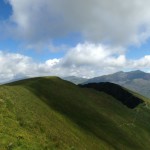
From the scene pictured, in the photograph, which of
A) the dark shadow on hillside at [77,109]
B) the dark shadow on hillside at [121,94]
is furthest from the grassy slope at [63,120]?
the dark shadow on hillside at [121,94]

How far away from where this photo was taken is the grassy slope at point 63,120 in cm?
4703

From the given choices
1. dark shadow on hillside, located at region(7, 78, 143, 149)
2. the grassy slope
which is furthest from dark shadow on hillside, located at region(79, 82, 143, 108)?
dark shadow on hillside, located at region(7, 78, 143, 149)

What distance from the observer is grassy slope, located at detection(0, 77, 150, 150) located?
4703cm

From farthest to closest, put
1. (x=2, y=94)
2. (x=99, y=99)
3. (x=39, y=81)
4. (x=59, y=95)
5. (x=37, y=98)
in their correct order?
(x=99, y=99), (x=39, y=81), (x=59, y=95), (x=37, y=98), (x=2, y=94)

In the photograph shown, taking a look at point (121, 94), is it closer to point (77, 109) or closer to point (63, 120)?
point (77, 109)

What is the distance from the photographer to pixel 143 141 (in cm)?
8631

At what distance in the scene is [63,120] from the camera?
68.6 metres

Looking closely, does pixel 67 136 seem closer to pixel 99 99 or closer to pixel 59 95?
pixel 59 95

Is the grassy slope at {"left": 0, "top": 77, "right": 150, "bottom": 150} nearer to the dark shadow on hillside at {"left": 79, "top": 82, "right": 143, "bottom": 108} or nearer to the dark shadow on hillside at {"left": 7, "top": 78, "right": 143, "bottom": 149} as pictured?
the dark shadow on hillside at {"left": 7, "top": 78, "right": 143, "bottom": 149}

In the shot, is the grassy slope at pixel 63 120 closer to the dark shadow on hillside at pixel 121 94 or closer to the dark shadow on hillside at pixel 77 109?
the dark shadow on hillside at pixel 77 109

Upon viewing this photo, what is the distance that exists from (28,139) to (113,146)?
32508 millimetres

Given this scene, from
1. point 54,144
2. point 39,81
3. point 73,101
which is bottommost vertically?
point 54,144

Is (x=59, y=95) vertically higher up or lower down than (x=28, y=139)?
higher up

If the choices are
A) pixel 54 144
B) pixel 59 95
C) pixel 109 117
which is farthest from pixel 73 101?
pixel 54 144
